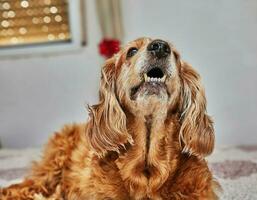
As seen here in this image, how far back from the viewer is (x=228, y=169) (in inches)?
96.5

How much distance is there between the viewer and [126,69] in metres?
1.65

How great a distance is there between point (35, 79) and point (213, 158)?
→ 1795 mm

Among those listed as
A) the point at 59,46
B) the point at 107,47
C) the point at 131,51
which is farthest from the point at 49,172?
the point at 59,46

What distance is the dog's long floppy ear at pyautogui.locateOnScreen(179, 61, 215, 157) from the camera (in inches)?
63.1

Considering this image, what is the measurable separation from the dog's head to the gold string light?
8.06 ft

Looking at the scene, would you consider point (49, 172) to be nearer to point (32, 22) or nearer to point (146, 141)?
point (146, 141)

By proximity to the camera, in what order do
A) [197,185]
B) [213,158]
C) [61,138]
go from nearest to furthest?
[197,185], [61,138], [213,158]

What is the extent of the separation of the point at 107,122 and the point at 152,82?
0.20 m

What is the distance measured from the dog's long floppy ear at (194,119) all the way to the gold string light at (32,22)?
2.50 m

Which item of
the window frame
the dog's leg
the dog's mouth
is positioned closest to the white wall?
the window frame

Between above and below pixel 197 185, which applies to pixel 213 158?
below

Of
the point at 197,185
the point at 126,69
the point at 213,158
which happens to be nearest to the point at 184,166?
the point at 197,185

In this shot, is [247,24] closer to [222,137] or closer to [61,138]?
[222,137]

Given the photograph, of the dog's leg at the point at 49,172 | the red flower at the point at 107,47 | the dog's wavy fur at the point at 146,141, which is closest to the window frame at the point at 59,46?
the red flower at the point at 107,47
